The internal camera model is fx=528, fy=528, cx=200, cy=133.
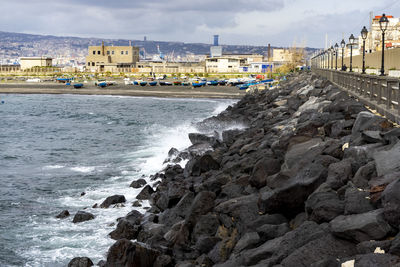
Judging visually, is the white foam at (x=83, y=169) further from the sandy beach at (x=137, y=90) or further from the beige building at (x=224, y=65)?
the beige building at (x=224, y=65)

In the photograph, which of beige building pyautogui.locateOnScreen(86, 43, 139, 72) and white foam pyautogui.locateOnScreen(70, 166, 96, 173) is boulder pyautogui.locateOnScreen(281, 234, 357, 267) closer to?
white foam pyautogui.locateOnScreen(70, 166, 96, 173)

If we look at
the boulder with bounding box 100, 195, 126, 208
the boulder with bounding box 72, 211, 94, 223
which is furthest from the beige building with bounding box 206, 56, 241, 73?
the boulder with bounding box 72, 211, 94, 223

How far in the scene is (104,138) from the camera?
Answer: 114 ft

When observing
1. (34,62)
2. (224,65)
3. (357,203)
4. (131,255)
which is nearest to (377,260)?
(357,203)

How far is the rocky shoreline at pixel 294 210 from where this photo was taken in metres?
6.46

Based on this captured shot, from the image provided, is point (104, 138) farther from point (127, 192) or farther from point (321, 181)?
point (321, 181)

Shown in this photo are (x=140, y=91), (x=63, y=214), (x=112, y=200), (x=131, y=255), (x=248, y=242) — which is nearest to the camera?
(x=248, y=242)

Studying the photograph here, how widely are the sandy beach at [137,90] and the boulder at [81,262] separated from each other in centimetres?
6380

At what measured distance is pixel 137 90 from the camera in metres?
90.1

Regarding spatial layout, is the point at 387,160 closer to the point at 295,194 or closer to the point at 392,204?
the point at 295,194

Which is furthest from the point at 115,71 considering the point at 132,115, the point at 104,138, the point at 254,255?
the point at 254,255

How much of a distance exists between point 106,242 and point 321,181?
5.78m

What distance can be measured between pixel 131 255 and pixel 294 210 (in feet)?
9.75

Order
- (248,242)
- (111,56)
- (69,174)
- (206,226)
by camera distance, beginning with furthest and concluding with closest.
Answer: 1. (111,56)
2. (69,174)
3. (206,226)
4. (248,242)
